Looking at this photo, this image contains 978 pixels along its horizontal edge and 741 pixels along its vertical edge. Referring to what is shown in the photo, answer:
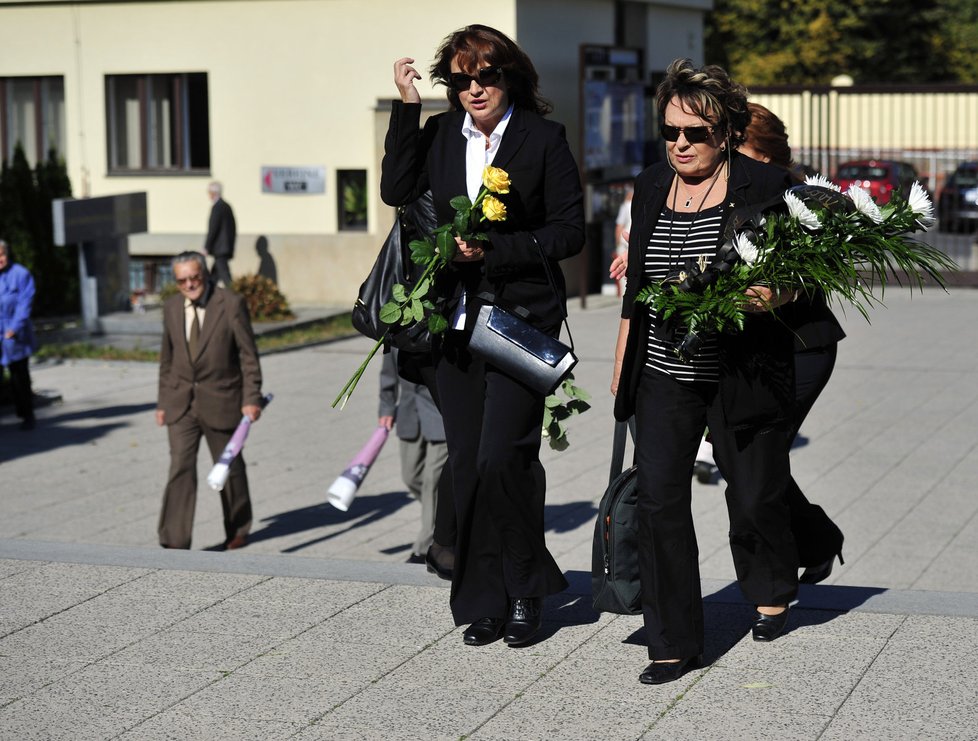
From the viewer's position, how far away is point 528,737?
433cm

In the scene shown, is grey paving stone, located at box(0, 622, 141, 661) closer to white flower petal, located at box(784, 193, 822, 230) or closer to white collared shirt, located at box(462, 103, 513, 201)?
white collared shirt, located at box(462, 103, 513, 201)

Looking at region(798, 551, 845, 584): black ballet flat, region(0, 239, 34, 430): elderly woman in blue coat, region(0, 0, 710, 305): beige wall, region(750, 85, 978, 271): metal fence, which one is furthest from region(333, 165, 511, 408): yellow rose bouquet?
region(0, 0, 710, 305): beige wall

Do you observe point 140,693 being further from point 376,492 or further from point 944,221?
point 944,221

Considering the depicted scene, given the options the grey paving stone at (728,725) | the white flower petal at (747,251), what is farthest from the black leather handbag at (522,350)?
the grey paving stone at (728,725)

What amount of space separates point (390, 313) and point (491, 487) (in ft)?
2.09

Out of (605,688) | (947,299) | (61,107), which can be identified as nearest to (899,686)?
(605,688)

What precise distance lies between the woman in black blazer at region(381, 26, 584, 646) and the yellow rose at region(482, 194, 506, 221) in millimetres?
146

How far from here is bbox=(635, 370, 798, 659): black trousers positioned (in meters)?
4.74

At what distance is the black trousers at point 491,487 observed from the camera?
5012mm

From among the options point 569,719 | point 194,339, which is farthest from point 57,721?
point 194,339

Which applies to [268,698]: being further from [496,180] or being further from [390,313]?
[496,180]

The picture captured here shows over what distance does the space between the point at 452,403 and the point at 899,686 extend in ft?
5.30

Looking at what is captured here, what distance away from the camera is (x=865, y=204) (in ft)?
15.1

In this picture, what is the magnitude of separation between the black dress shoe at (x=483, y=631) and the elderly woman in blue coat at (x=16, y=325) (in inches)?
333
